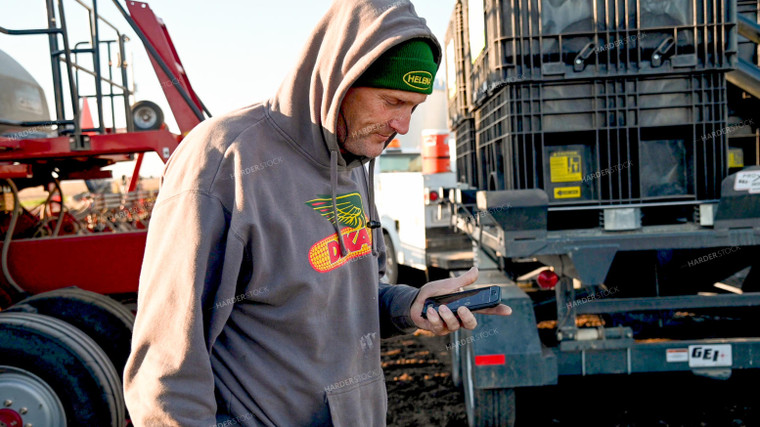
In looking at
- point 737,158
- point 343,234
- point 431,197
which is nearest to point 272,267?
point 343,234

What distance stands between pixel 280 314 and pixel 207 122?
0.50 m

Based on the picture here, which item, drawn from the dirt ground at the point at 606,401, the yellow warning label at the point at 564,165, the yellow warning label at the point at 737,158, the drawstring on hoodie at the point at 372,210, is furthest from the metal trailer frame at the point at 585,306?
the drawstring on hoodie at the point at 372,210

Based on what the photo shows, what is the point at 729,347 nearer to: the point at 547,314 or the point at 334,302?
the point at 547,314

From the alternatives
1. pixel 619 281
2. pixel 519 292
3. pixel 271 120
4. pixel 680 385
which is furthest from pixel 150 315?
pixel 680 385

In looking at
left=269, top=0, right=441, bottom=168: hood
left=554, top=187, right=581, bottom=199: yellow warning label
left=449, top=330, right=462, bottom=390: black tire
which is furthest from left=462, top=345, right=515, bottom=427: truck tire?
left=269, top=0, right=441, bottom=168: hood

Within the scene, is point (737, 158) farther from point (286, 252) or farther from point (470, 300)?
point (286, 252)

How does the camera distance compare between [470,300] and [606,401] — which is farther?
[606,401]

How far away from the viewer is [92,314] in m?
3.64

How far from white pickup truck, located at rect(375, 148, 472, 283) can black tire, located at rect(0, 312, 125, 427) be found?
4258mm

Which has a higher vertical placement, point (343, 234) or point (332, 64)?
point (332, 64)

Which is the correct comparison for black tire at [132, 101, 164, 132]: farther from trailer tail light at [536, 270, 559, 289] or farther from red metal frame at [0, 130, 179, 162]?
trailer tail light at [536, 270, 559, 289]

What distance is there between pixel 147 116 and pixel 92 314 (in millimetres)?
1386

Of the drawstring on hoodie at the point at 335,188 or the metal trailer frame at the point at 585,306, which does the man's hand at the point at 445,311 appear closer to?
the drawstring on hoodie at the point at 335,188

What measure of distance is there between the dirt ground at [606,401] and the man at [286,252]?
3188 mm
